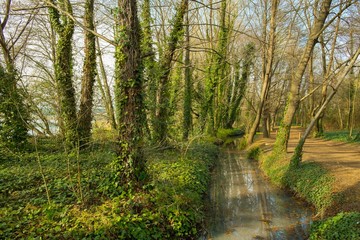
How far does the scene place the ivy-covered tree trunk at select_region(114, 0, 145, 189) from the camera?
5.07 metres

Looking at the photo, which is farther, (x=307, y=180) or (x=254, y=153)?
(x=254, y=153)

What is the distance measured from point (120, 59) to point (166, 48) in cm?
454

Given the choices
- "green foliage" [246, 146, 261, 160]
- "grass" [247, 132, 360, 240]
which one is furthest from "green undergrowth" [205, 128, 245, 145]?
"grass" [247, 132, 360, 240]

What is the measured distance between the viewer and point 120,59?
5.14 metres

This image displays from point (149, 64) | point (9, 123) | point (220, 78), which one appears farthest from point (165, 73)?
point (220, 78)

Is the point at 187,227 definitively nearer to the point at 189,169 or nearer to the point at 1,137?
the point at 189,169

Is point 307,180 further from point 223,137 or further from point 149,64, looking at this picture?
point 223,137

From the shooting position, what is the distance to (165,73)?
32.1 feet

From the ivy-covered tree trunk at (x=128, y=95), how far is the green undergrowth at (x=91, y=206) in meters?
0.49

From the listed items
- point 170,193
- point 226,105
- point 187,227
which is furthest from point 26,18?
point 226,105

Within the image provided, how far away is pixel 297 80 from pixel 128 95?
25.6ft

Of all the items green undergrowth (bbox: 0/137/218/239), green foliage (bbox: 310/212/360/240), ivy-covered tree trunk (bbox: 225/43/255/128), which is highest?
ivy-covered tree trunk (bbox: 225/43/255/128)

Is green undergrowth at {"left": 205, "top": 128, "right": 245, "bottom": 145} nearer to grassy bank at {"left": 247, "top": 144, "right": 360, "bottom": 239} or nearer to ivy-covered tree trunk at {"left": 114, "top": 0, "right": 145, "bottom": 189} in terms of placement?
grassy bank at {"left": 247, "top": 144, "right": 360, "bottom": 239}

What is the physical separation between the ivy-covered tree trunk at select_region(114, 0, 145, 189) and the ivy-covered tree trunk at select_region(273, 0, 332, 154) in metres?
7.19
